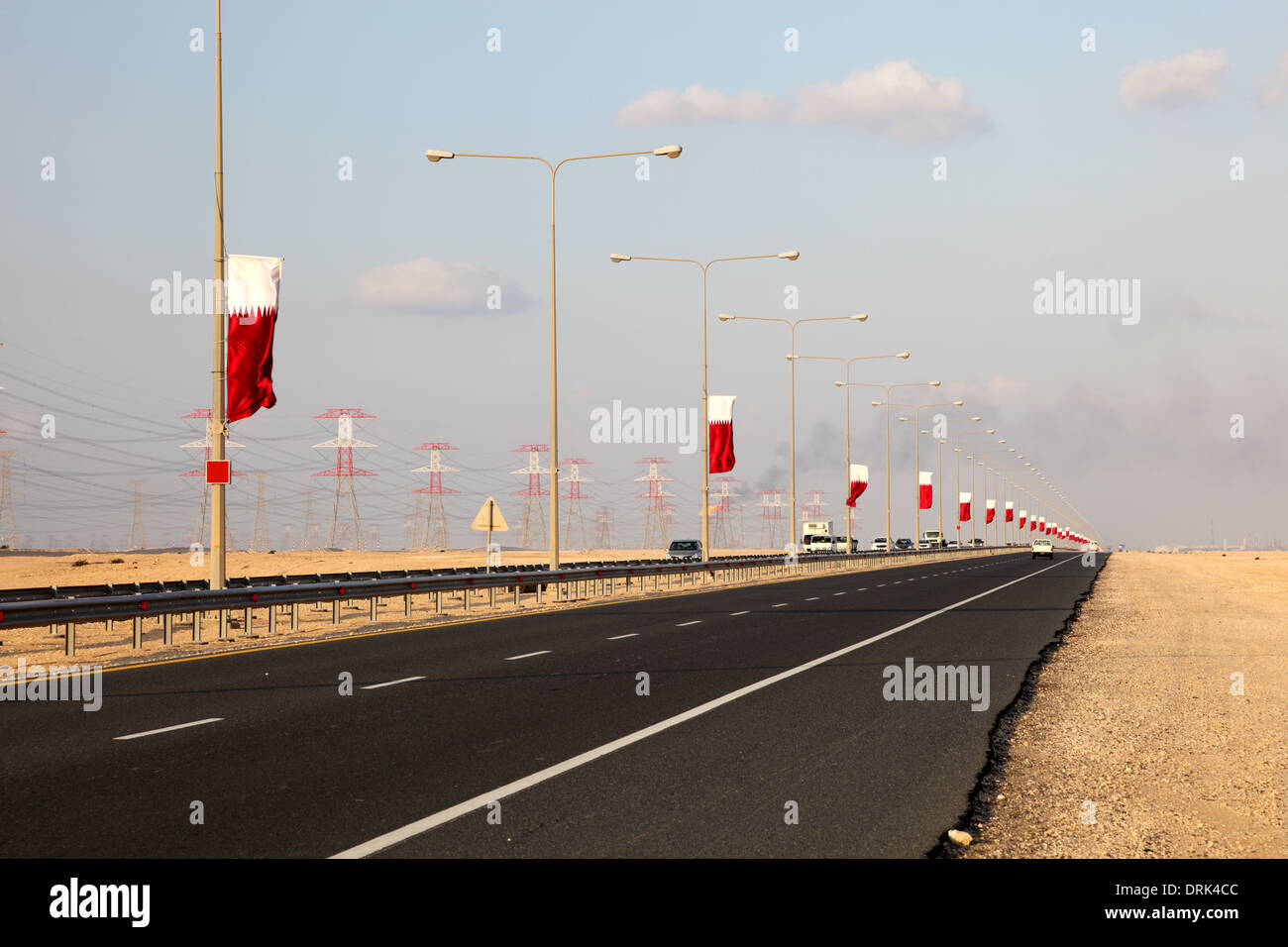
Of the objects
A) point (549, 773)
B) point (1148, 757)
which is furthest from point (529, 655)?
point (1148, 757)

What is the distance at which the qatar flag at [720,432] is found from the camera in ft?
153

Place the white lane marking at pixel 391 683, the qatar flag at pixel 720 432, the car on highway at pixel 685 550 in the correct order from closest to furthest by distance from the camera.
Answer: the white lane marking at pixel 391 683
the qatar flag at pixel 720 432
the car on highway at pixel 685 550

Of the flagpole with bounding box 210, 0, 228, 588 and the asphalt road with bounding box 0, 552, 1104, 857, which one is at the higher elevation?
the flagpole with bounding box 210, 0, 228, 588

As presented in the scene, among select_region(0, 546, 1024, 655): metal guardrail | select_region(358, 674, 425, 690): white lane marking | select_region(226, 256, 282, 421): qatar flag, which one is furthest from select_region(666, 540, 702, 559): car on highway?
select_region(358, 674, 425, 690): white lane marking

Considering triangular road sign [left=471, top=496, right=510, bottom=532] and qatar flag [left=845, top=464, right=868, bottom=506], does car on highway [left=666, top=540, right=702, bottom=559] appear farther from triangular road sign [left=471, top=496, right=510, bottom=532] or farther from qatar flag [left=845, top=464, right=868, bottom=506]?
triangular road sign [left=471, top=496, right=510, bottom=532]

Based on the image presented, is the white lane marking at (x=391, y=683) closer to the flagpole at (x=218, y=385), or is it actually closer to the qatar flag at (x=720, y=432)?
the flagpole at (x=218, y=385)

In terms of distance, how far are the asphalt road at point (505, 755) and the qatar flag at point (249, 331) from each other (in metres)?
5.62

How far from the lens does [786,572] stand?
63125 mm

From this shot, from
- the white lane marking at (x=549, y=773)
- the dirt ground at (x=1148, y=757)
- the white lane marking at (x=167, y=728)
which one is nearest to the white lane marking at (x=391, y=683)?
the white lane marking at (x=167, y=728)

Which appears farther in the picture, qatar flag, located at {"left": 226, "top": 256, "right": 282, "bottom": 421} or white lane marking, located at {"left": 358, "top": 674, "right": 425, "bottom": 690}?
qatar flag, located at {"left": 226, "top": 256, "right": 282, "bottom": 421}

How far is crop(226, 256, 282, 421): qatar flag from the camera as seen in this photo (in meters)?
24.0

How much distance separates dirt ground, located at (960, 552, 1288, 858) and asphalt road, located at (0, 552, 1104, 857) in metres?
0.48

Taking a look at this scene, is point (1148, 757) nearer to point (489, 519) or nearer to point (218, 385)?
point (218, 385)
